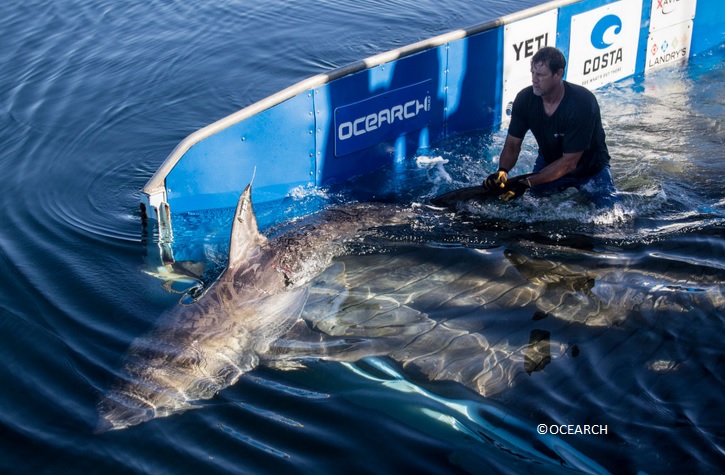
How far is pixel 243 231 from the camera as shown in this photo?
18.7 feet

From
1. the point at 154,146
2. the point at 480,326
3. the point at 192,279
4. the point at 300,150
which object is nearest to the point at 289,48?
the point at 154,146

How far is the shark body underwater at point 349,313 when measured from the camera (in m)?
4.94

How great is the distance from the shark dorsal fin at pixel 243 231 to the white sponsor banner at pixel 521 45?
4065 mm

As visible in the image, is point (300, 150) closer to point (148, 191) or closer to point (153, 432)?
point (148, 191)

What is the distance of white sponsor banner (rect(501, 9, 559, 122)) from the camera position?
8258mm

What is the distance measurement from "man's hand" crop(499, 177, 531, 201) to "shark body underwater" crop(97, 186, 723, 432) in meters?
0.62

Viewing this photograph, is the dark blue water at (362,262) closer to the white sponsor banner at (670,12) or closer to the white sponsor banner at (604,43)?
the white sponsor banner at (604,43)

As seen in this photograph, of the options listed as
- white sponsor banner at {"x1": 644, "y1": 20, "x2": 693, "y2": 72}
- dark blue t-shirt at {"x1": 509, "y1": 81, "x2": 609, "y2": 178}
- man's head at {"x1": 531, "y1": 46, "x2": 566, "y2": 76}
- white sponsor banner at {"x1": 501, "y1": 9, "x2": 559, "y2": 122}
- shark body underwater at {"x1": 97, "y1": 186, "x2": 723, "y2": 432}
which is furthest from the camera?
white sponsor banner at {"x1": 644, "y1": 20, "x2": 693, "y2": 72}

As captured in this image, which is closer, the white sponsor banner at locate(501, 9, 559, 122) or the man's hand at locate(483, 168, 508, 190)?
the man's hand at locate(483, 168, 508, 190)

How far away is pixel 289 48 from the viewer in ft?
36.5

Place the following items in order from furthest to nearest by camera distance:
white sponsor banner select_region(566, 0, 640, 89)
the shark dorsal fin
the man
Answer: white sponsor banner select_region(566, 0, 640, 89) < the man < the shark dorsal fin

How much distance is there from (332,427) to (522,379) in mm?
1356

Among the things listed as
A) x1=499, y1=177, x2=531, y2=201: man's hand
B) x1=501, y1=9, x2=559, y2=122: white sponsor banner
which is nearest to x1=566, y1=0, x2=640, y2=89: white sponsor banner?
x1=501, y1=9, x2=559, y2=122: white sponsor banner

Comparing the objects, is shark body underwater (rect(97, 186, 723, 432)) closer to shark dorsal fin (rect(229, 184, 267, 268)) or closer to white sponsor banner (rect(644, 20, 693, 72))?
shark dorsal fin (rect(229, 184, 267, 268))
